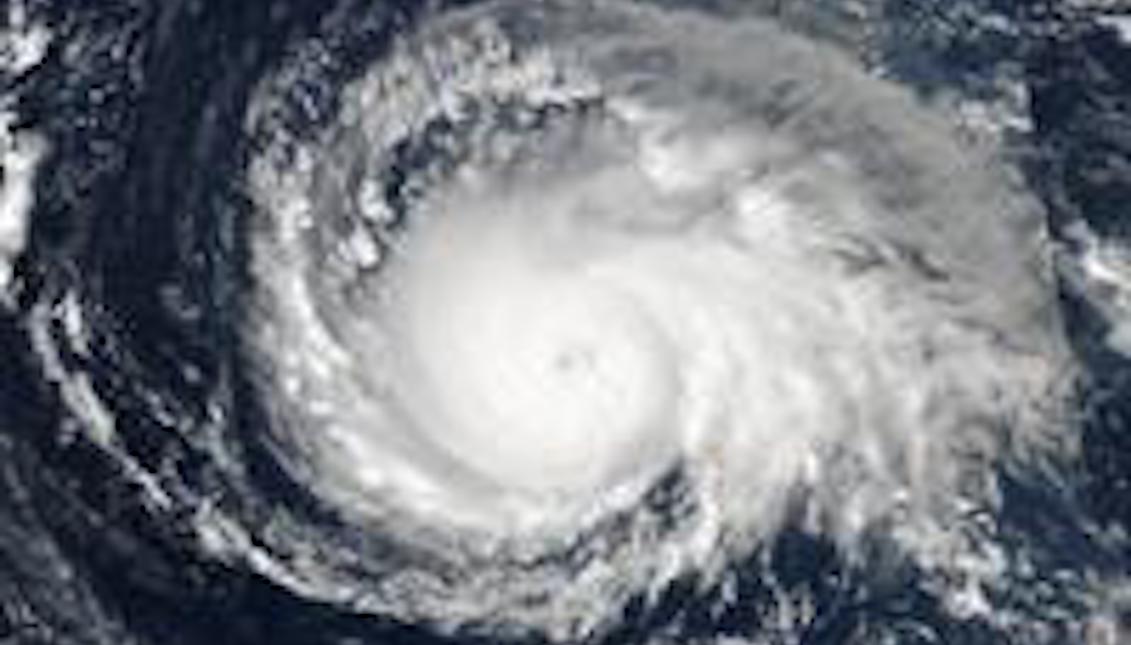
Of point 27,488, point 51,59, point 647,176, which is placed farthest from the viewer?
point 647,176

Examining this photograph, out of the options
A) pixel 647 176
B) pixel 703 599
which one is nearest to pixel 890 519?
pixel 703 599

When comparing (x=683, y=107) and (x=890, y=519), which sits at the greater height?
(x=683, y=107)

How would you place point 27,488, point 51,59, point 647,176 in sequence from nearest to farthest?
point 27,488, point 51,59, point 647,176

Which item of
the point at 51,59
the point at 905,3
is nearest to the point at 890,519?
the point at 905,3

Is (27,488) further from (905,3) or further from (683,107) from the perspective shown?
(905,3)

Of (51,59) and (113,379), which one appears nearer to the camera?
(113,379)

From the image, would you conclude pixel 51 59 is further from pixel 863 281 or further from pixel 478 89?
pixel 863 281

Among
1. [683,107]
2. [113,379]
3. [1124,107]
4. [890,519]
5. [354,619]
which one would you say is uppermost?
[113,379]
